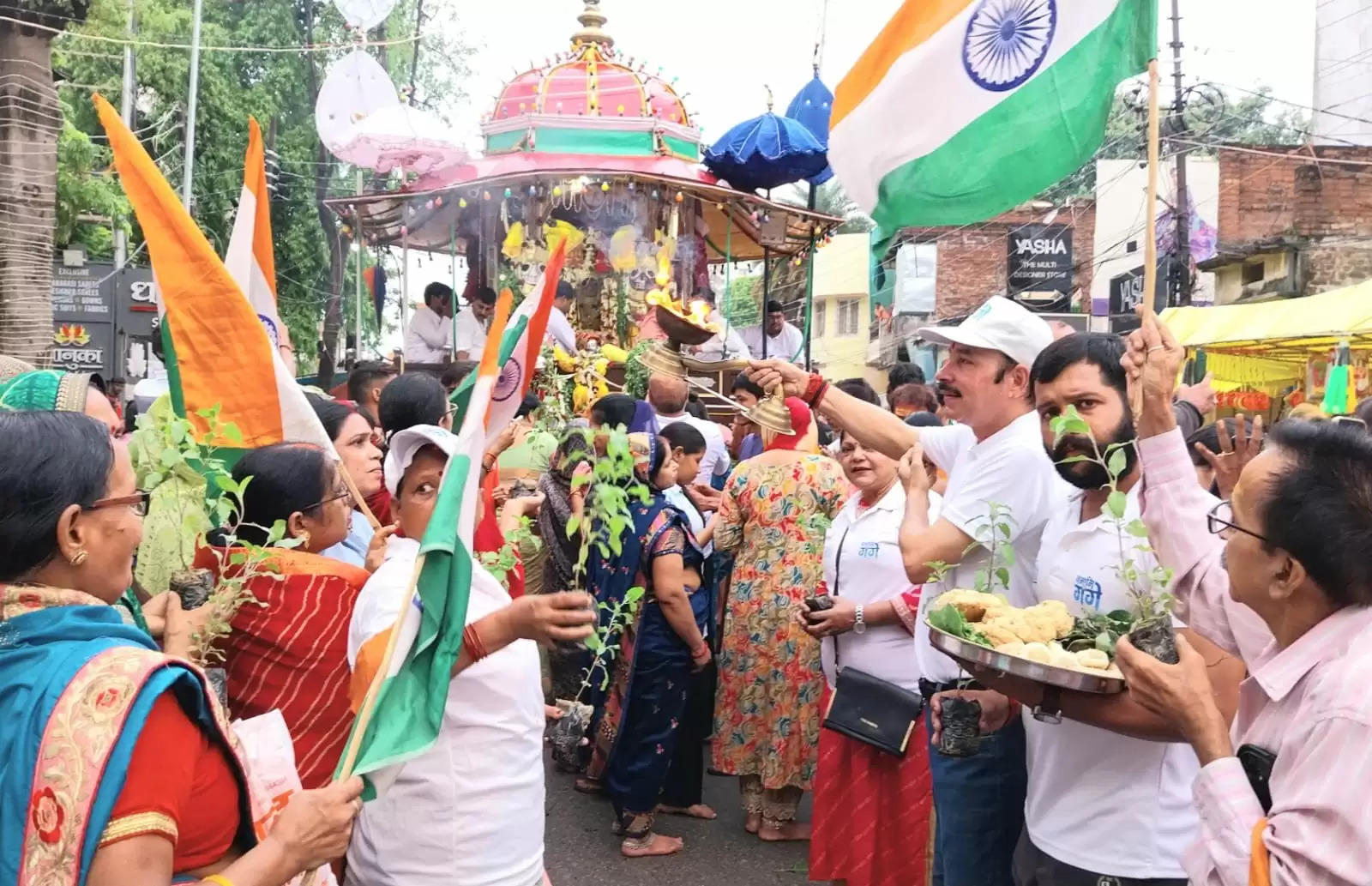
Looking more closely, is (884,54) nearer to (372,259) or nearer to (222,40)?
(372,259)

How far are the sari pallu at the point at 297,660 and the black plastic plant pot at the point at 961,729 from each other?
1.56 meters

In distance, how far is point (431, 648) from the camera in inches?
78.3

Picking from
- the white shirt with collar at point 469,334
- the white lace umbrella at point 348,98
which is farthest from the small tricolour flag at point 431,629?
the white lace umbrella at point 348,98

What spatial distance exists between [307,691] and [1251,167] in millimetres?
20670

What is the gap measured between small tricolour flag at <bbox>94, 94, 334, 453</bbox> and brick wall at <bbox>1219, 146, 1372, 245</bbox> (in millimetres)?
18172

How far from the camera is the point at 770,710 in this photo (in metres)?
5.10

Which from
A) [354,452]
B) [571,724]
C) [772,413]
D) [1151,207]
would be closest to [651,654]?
[772,413]

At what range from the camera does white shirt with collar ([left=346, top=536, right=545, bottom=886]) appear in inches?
91.0

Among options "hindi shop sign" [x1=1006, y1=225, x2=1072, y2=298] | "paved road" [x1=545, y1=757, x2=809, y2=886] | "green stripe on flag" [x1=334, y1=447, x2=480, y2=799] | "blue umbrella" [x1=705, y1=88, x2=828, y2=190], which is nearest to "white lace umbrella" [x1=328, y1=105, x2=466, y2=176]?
"blue umbrella" [x1=705, y1=88, x2=828, y2=190]

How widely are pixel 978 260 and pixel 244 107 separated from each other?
18.5m

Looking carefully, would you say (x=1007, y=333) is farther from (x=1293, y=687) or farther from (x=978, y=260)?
(x=978, y=260)

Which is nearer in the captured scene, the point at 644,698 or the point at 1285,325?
the point at 644,698

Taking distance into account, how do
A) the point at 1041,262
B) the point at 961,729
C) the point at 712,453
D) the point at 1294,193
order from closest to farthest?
1. the point at 961,729
2. the point at 712,453
3. the point at 1294,193
4. the point at 1041,262

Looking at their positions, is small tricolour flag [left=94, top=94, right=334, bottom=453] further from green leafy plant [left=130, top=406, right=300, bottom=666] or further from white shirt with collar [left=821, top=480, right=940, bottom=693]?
white shirt with collar [left=821, top=480, right=940, bottom=693]
